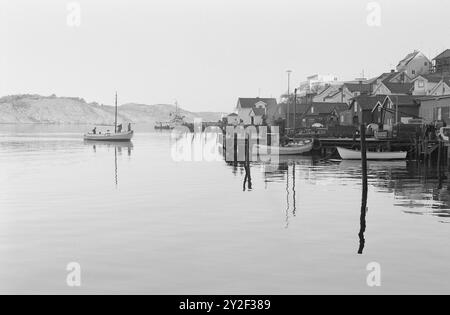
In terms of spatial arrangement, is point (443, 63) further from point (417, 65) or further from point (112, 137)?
point (112, 137)

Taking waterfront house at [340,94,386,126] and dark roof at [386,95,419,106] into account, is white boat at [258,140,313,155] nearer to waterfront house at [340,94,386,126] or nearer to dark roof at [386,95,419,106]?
dark roof at [386,95,419,106]

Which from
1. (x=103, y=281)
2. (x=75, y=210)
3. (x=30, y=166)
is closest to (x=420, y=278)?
(x=103, y=281)

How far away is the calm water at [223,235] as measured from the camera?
1745 centimetres

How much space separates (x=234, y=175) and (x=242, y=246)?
2873 cm

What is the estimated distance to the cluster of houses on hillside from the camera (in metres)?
74.8

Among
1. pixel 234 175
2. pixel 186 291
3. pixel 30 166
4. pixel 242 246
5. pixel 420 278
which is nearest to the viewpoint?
pixel 186 291

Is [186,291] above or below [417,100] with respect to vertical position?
below

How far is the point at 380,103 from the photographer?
81.9 m

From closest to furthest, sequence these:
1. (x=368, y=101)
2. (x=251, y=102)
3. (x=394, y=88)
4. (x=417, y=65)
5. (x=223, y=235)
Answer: (x=223, y=235) → (x=368, y=101) → (x=394, y=88) → (x=417, y=65) → (x=251, y=102)

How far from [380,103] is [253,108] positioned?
271 ft

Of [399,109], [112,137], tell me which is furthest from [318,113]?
[112,137]

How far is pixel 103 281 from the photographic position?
1744 cm
